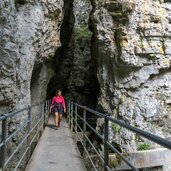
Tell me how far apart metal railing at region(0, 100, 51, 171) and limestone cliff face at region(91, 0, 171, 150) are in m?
4.84

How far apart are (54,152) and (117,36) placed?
32.7 ft

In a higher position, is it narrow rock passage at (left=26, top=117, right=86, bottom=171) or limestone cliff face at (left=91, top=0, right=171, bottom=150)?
limestone cliff face at (left=91, top=0, right=171, bottom=150)

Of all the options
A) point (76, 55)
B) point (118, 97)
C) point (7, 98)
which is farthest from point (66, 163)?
point (76, 55)

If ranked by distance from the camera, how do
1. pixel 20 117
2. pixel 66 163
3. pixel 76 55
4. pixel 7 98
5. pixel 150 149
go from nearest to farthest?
1. pixel 66 163
2. pixel 7 98
3. pixel 20 117
4. pixel 150 149
5. pixel 76 55

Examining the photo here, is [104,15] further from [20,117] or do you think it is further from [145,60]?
[20,117]

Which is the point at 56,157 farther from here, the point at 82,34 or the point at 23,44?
the point at 82,34

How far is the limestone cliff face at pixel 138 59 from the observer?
1548 cm

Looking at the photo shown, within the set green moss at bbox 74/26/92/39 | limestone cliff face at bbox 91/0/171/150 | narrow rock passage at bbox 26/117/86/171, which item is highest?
green moss at bbox 74/26/92/39

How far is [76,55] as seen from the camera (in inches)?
1082

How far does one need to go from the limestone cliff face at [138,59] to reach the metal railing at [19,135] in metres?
4.84

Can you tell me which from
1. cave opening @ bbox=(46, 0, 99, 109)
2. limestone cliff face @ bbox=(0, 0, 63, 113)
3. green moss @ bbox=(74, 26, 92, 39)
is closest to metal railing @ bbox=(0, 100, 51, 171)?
limestone cliff face @ bbox=(0, 0, 63, 113)

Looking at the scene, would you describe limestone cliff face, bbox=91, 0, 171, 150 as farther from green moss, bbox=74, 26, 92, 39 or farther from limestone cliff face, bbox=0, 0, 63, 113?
green moss, bbox=74, 26, 92, 39

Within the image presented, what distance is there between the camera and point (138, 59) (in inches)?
614

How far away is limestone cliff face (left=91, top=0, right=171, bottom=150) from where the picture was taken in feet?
50.8
